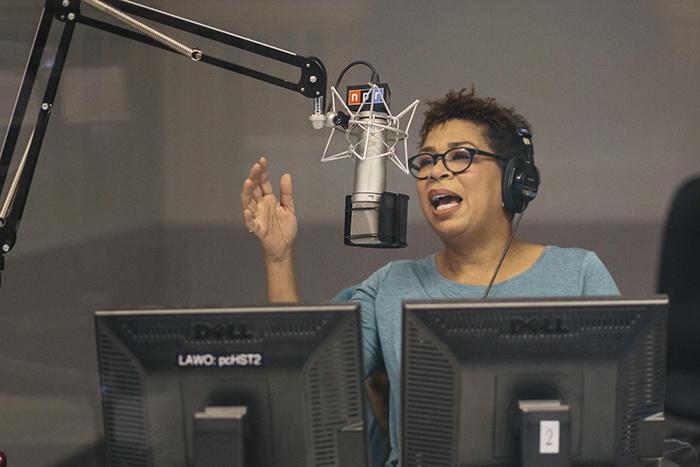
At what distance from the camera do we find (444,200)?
67.8 inches

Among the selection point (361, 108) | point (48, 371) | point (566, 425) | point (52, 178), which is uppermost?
point (361, 108)

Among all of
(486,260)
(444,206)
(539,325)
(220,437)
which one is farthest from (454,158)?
(220,437)

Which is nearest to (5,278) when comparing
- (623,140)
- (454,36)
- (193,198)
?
(193,198)

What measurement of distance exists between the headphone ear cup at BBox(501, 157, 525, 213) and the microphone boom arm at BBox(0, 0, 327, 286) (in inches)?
18.7

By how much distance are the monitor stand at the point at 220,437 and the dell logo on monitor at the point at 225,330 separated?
0.31ft

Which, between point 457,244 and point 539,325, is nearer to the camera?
point 539,325

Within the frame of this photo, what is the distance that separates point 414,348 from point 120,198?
1781 mm

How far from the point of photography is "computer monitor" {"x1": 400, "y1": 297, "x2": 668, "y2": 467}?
1003 mm

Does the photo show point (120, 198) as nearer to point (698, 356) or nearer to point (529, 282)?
point (529, 282)

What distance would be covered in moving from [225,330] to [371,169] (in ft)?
1.58

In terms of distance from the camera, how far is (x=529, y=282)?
5.59 ft

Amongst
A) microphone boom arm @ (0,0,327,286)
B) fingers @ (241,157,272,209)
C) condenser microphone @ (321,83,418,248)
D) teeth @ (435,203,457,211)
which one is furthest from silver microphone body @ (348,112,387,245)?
teeth @ (435,203,457,211)

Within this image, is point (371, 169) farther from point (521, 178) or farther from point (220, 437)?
point (220, 437)

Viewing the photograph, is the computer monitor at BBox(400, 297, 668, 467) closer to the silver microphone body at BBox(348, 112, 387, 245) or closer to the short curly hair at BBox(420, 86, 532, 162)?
the silver microphone body at BBox(348, 112, 387, 245)
